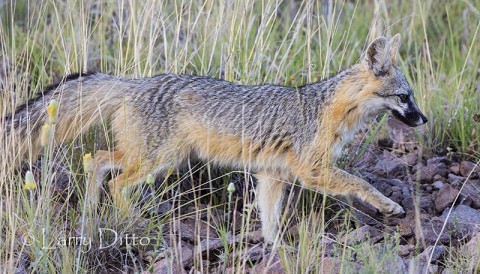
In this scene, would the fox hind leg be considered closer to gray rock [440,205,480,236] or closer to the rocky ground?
the rocky ground

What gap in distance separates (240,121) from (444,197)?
151 centimetres

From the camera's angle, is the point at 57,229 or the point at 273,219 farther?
the point at 273,219

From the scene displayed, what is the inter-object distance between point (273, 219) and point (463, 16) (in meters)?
4.31

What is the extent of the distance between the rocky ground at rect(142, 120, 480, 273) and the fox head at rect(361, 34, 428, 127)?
48 cm

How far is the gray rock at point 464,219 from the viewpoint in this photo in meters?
5.74

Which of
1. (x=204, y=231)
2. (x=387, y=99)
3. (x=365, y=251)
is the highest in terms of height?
(x=387, y=99)

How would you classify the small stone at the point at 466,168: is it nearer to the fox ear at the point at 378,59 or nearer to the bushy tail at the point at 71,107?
the fox ear at the point at 378,59

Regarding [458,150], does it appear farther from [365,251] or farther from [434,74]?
[365,251]

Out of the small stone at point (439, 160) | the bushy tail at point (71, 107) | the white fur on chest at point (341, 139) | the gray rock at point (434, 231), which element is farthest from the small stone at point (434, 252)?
the bushy tail at point (71, 107)

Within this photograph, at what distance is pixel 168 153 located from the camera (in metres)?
6.05

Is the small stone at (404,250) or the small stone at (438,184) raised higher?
the small stone at (438,184)

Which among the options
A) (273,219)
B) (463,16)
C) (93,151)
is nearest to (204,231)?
(273,219)

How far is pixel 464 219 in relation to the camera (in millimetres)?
5930

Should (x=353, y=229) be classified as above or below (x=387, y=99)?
below
